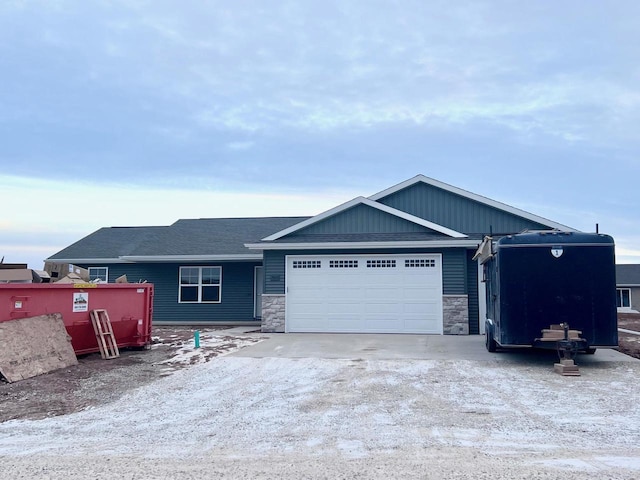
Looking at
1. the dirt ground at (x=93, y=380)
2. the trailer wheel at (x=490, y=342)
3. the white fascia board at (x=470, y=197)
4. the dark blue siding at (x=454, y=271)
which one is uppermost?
the white fascia board at (x=470, y=197)

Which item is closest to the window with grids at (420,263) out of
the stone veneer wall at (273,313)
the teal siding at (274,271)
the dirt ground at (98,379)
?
the teal siding at (274,271)

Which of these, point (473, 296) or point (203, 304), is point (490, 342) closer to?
point (473, 296)

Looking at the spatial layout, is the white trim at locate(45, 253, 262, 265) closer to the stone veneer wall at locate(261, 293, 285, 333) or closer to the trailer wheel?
the stone veneer wall at locate(261, 293, 285, 333)

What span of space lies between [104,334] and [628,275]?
42.3 metres

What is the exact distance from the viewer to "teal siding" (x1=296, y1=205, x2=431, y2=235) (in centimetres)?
1834

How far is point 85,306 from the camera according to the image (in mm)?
12320

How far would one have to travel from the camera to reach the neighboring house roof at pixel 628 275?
43.2m

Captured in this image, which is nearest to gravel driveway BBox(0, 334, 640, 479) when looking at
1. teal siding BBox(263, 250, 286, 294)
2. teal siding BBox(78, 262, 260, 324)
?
teal siding BBox(263, 250, 286, 294)

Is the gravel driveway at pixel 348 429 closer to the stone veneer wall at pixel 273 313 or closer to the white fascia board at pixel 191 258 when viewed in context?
the stone veneer wall at pixel 273 313

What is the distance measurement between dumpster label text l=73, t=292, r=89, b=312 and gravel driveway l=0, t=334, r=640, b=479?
3069 mm

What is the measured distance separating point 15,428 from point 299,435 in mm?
3493

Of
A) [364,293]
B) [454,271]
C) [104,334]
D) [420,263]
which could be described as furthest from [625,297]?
[104,334]

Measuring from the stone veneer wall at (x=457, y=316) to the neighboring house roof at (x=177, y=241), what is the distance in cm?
721

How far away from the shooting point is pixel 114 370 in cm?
1109
